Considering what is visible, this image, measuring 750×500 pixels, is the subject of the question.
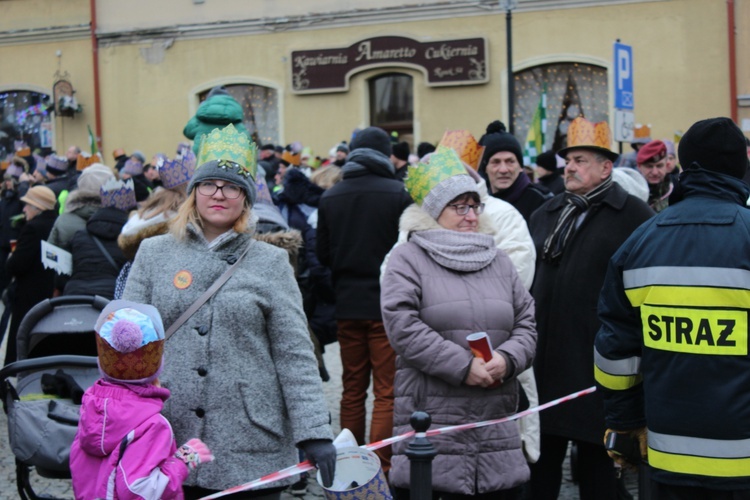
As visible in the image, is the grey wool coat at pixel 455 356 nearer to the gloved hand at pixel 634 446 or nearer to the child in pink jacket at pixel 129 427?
the gloved hand at pixel 634 446

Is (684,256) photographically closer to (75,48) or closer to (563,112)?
(563,112)

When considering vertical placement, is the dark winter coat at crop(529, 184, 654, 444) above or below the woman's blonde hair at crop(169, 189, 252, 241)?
below

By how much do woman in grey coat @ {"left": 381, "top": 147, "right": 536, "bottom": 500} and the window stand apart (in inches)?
647

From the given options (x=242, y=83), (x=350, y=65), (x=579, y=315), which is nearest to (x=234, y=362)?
(x=579, y=315)

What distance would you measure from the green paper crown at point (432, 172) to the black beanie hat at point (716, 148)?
147cm

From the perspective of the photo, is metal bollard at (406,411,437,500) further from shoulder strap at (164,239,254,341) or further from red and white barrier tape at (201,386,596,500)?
shoulder strap at (164,239,254,341)

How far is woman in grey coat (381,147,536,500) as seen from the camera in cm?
477

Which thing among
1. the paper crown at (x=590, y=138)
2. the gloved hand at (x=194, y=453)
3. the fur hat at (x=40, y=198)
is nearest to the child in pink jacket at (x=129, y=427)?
the gloved hand at (x=194, y=453)

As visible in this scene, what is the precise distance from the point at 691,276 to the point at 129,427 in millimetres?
1906

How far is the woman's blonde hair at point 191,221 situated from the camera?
4188 mm

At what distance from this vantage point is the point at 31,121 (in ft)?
79.0

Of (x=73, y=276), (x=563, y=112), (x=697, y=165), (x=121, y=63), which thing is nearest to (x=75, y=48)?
(x=121, y=63)

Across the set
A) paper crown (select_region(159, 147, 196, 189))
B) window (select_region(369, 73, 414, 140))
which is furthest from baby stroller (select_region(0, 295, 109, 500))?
window (select_region(369, 73, 414, 140))

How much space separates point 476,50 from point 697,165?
16352 mm
